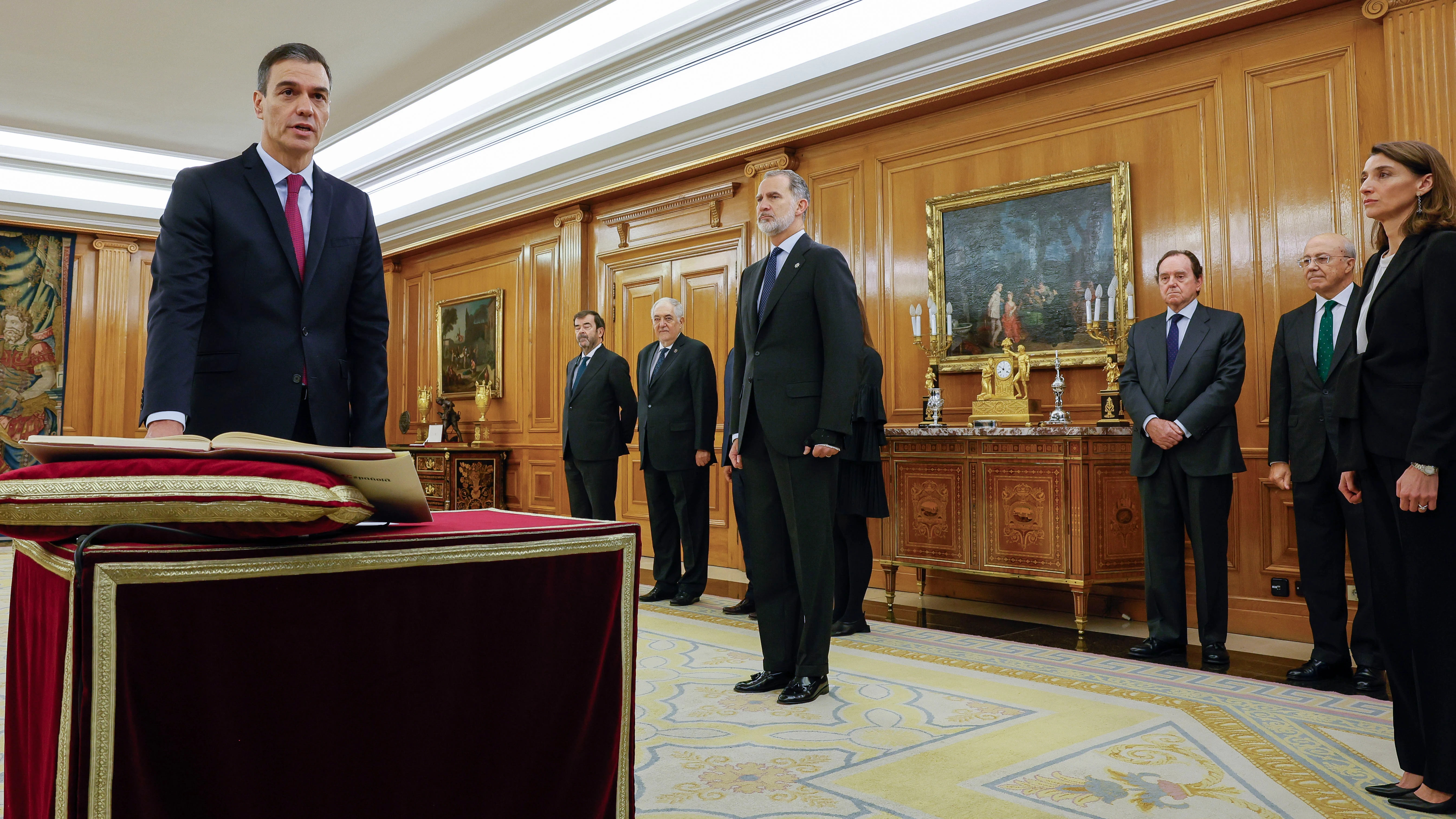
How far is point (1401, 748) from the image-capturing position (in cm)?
220

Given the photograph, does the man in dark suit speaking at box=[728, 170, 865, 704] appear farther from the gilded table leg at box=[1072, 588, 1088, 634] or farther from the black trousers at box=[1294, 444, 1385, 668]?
the black trousers at box=[1294, 444, 1385, 668]

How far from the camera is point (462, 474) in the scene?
873 centimetres

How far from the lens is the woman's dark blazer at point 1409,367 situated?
81.6 inches

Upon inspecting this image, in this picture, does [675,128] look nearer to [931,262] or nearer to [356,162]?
[931,262]

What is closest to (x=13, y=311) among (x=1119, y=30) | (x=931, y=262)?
(x=931, y=262)

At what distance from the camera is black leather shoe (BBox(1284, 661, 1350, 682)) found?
11.5 feet

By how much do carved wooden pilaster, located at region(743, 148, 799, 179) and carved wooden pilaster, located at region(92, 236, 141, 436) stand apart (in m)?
7.96

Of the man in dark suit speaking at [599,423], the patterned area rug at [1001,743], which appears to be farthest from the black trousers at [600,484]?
the patterned area rug at [1001,743]

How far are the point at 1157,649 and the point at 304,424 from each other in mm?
3630

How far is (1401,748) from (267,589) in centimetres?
253

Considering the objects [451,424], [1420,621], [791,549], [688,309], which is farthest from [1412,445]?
[451,424]

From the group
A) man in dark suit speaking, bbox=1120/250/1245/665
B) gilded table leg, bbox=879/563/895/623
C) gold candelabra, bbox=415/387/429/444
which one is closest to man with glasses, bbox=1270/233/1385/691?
man in dark suit speaking, bbox=1120/250/1245/665

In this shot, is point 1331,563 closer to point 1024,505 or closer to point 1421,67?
point 1024,505

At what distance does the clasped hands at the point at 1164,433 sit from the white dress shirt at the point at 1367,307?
1.60 meters
